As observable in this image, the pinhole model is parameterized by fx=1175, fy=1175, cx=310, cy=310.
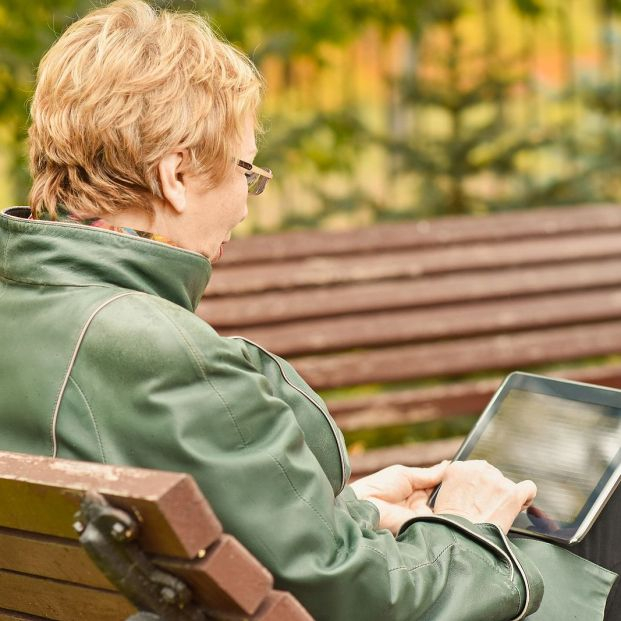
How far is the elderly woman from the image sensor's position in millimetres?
1656

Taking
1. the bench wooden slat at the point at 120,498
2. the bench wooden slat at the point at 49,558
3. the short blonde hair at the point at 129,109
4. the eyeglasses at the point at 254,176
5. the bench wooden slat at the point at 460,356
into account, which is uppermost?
the short blonde hair at the point at 129,109

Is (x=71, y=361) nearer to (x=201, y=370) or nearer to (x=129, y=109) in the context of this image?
(x=201, y=370)

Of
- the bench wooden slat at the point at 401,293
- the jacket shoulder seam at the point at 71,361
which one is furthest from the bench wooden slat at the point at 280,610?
the bench wooden slat at the point at 401,293

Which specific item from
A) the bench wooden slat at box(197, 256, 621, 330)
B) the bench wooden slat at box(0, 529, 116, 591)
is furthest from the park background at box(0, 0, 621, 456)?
the bench wooden slat at box(0, 529, 116, 591)

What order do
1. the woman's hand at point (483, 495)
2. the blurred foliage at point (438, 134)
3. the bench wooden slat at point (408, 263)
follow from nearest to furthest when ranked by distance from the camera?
1. the woman's hand at point (483, 495)
2. the bench wooden slat at point (408, 263)
3. the blurred foliage at point (438, 134)

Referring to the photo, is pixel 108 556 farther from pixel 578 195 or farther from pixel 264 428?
pixel 578 195

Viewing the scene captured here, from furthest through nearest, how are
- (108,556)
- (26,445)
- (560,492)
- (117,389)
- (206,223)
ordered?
(560,492), (206,223), (26,445), (117,389), (108,556)

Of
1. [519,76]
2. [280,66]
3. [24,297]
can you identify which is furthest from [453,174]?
[24,297]

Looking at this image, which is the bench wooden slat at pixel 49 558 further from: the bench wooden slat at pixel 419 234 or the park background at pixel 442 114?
the park background at pixel 442 114

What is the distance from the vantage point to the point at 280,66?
6.67 metres

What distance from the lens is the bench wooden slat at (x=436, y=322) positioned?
4.18 m

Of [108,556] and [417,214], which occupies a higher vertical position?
[108,556]

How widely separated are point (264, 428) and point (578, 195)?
18.0ft

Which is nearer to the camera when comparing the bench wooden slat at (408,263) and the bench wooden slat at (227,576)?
the bench wooden slat at (227,576)
